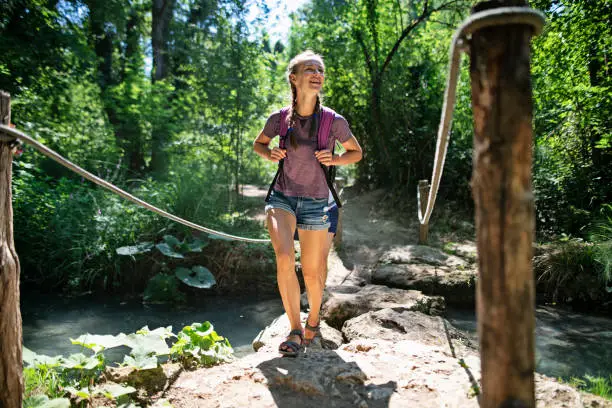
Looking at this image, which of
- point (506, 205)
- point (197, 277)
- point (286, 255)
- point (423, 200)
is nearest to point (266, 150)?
point (286, 255)

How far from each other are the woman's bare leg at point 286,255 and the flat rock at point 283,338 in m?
0.36

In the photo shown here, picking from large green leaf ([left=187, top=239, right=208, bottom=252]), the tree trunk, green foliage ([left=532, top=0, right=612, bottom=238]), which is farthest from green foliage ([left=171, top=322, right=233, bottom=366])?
the tree trunk

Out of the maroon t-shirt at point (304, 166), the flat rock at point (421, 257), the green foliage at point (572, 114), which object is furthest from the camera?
the flat rock at point (421, 257)

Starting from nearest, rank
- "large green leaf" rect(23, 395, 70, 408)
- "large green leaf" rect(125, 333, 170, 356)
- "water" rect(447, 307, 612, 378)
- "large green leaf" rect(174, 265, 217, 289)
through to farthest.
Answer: "large green leaf" rect(23, 395, 70, 408)
"large green leaf" rect(125, 333, 170, 356)
"water" rect(447, 307, 612, 378)
"large green leaf" rect(174, 265, 217, 289)

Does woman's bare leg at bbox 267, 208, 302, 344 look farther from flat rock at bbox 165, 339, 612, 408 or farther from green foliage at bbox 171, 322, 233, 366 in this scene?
green foliage at bbox 171, 322, 233, 366

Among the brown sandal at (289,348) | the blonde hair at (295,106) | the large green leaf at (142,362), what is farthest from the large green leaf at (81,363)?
the blonde hair at (295,106)

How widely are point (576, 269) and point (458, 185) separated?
4056 millimetres

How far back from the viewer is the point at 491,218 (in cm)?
126

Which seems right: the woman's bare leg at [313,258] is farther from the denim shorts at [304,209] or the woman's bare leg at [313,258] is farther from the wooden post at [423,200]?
the wooden post at [423,200]

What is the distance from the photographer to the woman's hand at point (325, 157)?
112 inches

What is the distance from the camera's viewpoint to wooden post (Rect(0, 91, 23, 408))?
178cm

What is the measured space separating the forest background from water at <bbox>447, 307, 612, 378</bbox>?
652mm

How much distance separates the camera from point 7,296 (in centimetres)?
181

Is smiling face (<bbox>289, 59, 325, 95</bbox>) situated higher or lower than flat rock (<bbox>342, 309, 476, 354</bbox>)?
higher
